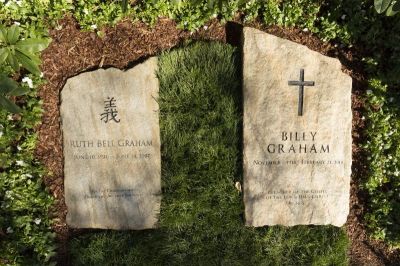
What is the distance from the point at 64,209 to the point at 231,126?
5.15 feet

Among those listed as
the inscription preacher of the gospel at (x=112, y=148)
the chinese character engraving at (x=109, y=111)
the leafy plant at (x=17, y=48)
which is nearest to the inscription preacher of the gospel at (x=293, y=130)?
the inscription preacher of the gospel at (x=112, y=148)

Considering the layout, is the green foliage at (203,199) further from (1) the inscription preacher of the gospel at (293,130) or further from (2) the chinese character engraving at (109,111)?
(2) the chinese character engraving at (109,111)

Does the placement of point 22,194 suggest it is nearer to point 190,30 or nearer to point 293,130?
point 190,30

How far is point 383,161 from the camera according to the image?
3.62 meters

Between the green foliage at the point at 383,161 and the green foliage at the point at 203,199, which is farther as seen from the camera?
the green foliage at the point at 383,161

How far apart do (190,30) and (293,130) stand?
3.87ft

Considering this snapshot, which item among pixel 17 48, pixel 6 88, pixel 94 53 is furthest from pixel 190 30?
pixel 6 88

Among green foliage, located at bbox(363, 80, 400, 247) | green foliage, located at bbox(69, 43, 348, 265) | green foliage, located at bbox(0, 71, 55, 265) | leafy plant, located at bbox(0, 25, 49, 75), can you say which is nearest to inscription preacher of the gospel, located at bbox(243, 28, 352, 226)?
green foliage, located at bbox(69, 43, 348, 265)

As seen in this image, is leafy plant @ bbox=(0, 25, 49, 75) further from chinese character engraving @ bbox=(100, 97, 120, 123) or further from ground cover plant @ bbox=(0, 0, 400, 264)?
chinese character engraving @ bbox=(100, 97, 120, 123)

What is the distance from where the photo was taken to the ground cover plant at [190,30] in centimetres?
341

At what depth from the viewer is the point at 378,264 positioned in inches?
152

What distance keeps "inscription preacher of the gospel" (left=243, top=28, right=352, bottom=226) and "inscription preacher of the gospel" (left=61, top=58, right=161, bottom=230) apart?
781mm

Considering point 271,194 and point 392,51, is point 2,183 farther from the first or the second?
point 392,51

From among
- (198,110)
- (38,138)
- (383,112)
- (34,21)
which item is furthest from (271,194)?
(34,21)
